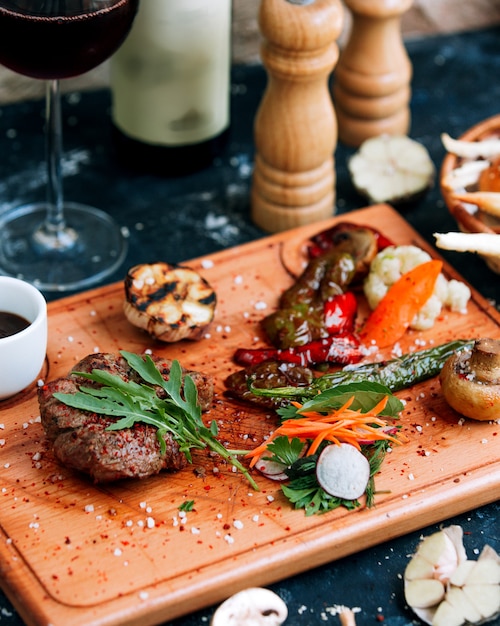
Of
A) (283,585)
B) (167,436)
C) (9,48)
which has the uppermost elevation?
(9,48)

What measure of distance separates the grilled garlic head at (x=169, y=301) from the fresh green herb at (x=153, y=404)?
238 millimetres

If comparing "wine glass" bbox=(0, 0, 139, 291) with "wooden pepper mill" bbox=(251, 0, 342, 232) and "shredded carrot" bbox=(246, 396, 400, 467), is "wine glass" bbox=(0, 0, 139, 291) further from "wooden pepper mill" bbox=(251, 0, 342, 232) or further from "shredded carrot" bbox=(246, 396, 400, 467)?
"shredded carrot" bbox=(246, 396, 400, 467)

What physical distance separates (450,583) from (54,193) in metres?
1.67

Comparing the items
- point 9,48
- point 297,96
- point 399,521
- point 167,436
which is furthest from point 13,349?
point 297,96

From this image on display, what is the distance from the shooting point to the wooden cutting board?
199 cm

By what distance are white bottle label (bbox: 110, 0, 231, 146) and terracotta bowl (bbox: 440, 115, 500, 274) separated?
31.4 inches

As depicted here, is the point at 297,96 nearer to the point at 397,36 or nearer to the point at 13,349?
the point at 397,36

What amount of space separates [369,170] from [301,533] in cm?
156

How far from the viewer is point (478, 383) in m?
2.34

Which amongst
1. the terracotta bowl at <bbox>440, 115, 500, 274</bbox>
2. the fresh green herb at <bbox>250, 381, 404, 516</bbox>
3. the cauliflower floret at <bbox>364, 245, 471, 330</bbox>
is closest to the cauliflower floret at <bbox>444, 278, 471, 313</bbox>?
the cauliflower floret at <bbox>364, 245, 471, 330</bbox>

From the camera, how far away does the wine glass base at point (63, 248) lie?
2951 millimetres

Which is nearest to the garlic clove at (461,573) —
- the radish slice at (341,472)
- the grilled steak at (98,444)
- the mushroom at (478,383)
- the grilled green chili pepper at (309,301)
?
the radish slice at (341,472)

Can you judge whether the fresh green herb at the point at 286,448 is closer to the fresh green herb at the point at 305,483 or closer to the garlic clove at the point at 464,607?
the fresh green herb at the point at 305,483

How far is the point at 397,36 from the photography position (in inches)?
133
